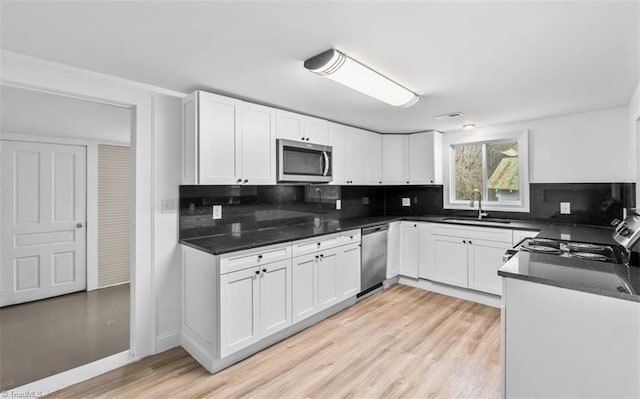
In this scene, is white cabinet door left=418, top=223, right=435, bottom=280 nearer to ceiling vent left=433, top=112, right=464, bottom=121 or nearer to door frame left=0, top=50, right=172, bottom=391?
ceiling vent left=433, top=112, right=464, bottom=121

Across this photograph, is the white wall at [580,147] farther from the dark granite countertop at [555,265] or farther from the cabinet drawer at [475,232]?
the cabinet drawer at [475,232]

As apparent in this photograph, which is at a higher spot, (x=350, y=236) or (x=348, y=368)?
(x=350, y=236)

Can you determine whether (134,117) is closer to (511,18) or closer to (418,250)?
(511,18)

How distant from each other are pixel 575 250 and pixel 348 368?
1.80 meters

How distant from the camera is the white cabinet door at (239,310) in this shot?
84.4 inches

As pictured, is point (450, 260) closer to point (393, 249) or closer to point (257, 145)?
point (393, 249)

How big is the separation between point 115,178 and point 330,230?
3.50 m

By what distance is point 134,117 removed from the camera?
2.36 meters

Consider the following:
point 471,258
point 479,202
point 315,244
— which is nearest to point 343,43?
point 315,244

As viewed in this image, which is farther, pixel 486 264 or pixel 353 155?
pixel 353 155

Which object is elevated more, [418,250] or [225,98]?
[225,98]

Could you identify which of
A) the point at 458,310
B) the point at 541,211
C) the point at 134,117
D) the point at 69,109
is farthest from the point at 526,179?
the point at 69,109

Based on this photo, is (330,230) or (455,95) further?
(330,230)

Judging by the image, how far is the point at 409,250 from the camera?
4023 millimetres
